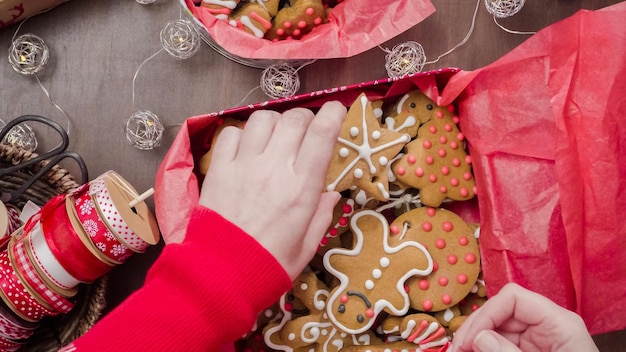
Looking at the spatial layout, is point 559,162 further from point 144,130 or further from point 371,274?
point 144,130

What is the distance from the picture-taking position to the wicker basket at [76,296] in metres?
0.87

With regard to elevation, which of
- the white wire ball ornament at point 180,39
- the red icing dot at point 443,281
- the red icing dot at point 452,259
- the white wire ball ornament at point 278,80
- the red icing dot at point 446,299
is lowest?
the red icing dot at point 446,299

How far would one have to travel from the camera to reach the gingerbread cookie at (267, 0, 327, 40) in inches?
35.9

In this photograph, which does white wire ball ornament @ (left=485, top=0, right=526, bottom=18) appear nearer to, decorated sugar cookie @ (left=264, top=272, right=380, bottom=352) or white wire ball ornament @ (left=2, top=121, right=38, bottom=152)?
decorated sugar cookie @ (left=264, top=272, right=380, bottom=352)

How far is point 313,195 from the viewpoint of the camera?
666 mm

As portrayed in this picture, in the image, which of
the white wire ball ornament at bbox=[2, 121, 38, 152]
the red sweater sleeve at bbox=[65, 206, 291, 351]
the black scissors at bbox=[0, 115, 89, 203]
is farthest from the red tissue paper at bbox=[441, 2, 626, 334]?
the white wire ball ornament at bbox=[2, 121, 38, 152]

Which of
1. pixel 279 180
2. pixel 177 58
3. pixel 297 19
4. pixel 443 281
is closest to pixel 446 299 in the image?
pixel 443 281

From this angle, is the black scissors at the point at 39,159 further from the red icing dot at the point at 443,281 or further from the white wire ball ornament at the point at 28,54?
the red icing dot at the point at 443,281

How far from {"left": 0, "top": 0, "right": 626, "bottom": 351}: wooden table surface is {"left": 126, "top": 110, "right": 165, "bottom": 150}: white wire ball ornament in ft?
0.07

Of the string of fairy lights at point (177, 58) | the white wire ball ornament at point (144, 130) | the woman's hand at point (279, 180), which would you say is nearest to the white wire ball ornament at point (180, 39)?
the string of fairy lights at point (177, 58)

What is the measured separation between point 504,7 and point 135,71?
0.60 metres

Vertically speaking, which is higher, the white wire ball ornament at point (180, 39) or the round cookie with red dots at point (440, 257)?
the white wire ball ornament at point (180, 39)

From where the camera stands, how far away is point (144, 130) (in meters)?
0.97

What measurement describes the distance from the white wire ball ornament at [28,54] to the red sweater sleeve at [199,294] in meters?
0.50
